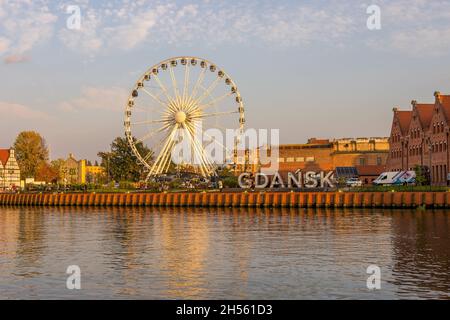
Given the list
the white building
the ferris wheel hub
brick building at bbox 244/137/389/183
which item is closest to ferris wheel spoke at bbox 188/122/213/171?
the ferris wheel hub

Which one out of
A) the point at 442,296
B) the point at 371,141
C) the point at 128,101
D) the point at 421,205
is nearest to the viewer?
the point at 442,296

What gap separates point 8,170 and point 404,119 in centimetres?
9802

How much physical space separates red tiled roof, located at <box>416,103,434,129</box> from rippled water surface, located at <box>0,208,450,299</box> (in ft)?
147

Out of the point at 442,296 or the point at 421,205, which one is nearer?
the point at 442,296

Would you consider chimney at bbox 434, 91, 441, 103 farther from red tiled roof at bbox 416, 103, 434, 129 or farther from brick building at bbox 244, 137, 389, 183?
brick building at bbox 244, 137, 389, 183

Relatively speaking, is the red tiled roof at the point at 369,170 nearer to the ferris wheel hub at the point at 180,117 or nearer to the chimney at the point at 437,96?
the chimney at the point at 437,96

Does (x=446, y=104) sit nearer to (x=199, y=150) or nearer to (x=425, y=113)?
(x=425, y=113)

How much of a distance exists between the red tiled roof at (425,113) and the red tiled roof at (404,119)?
7159 mm

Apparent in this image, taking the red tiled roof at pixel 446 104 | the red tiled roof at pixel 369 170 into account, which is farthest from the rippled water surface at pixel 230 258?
the red tiled roof at pixel 369 170

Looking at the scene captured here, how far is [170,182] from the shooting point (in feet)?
412
